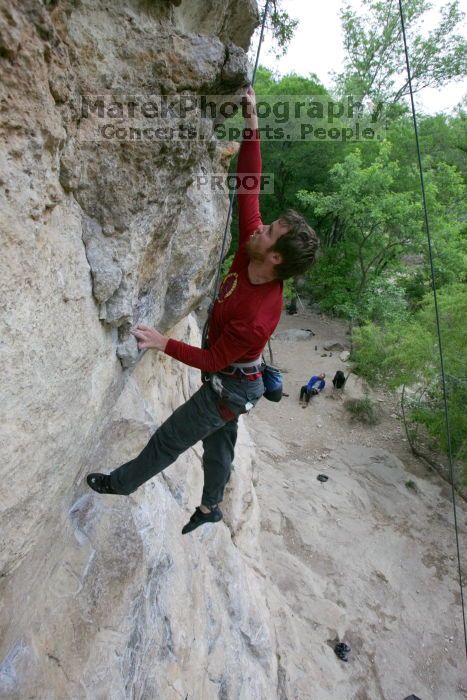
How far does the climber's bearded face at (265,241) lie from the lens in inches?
94.7

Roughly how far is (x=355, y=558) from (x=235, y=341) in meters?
7.13

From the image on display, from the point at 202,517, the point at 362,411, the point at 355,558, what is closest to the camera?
the point at 202,517

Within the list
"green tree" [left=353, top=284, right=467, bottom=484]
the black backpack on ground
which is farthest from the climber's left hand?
the black backpack on ground

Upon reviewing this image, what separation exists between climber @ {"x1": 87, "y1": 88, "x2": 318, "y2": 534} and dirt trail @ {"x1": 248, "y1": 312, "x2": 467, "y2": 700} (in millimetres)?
3932

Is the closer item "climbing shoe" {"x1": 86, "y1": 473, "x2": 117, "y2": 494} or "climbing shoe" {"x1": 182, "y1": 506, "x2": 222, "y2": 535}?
"climbing shoe" {"x1": 86, "y1": 473, "x2": 117, "y2": 494}

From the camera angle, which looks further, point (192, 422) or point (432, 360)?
point (432, 360)

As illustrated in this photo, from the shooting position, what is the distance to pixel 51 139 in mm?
1768

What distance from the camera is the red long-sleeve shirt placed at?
250 cm

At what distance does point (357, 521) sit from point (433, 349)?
→ 443 cm

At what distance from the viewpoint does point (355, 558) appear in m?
7.97

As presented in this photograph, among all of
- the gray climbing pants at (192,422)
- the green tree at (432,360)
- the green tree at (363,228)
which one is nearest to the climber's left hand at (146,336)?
the gray climbing pants at (192,422)

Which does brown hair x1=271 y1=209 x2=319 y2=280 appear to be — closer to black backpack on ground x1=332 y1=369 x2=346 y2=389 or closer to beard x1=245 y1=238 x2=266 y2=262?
beard x1=245 y1=238 x2=266 y2=262

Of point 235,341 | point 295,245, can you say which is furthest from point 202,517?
point 295,245

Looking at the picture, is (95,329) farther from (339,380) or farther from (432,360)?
(339,380)
